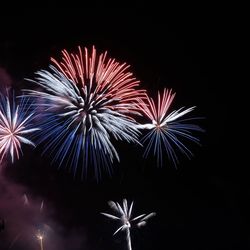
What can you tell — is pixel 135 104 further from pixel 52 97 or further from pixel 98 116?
pixel 52 97

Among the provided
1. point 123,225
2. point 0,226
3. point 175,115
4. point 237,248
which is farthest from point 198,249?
point 175,115

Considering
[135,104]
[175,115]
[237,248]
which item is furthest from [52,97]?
[237,248]

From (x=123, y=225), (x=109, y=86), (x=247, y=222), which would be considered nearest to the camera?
(x=247, y=222)

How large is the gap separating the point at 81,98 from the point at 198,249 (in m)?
53.5

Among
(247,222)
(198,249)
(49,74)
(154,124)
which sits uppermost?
(198,249)

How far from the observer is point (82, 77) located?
17.5m

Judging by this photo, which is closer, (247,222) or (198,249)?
(247,222)

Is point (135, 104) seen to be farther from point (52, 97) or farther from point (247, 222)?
point (247, 222)

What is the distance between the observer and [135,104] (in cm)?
1883

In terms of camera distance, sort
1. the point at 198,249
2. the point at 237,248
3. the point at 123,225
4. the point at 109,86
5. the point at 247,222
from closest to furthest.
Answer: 1. the point at 247,222
2. the point at 109,86
3. the point at 123,225
4. the point at 237,248
5. the point at 198,249

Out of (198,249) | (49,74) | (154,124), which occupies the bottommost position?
(154,124)

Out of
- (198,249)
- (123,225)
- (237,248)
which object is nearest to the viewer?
(123,225)

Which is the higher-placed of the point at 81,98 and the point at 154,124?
the point at 81,98

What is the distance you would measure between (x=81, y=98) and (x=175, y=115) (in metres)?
4.45
